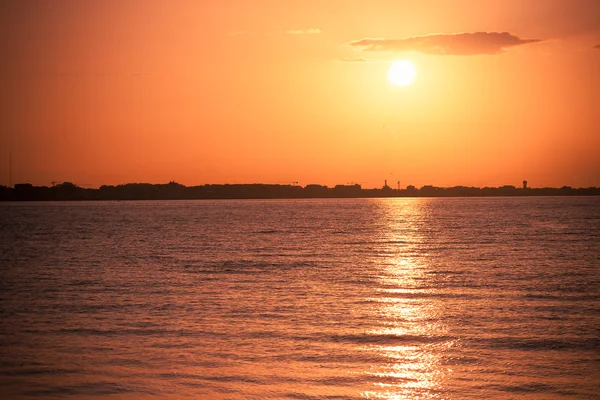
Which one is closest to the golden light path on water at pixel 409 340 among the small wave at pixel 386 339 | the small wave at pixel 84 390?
the small wave at pixel 386 339

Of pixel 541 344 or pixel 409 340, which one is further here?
pixel 409 340

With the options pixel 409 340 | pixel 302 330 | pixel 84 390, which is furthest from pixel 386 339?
pixel 84 390

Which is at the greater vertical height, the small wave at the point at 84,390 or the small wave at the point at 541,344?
the small wave at the point at 84,390

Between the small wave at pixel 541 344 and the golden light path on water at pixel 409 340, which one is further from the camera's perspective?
the small wave at pixel 541 344

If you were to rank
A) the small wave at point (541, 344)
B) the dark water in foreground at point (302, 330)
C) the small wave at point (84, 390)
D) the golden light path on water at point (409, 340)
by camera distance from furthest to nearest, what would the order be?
1. the small wave at point (541, 344)
2. the dark water in foreground at point (302, 330)
3. the golden light path on water at point (409, 340)
4. the small wave at point (84, 390)

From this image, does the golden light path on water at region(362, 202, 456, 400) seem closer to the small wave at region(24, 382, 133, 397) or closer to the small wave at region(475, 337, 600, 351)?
the small wave at region(475, 337, 600, 351)

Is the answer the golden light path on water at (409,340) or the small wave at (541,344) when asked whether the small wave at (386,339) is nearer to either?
the golden light path on water at (409,340)

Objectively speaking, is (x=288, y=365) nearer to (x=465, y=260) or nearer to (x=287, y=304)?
(x=287, y=304)

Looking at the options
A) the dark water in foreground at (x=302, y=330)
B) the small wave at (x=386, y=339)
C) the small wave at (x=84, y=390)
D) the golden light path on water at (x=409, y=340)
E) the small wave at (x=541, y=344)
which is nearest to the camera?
the small wave at (x=84, y=390)

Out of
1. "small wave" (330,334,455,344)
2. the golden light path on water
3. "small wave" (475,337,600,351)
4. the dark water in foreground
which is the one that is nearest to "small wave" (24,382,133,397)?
the dark water in foreground

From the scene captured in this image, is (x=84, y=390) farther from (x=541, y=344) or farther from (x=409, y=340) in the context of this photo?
(x=541, y=344)

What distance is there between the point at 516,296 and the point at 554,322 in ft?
23.3

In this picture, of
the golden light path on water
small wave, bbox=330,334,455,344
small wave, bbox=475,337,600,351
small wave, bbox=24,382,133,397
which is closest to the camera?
small wave, bbox=24,382,133,397

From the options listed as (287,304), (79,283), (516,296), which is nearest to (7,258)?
(79,283)
